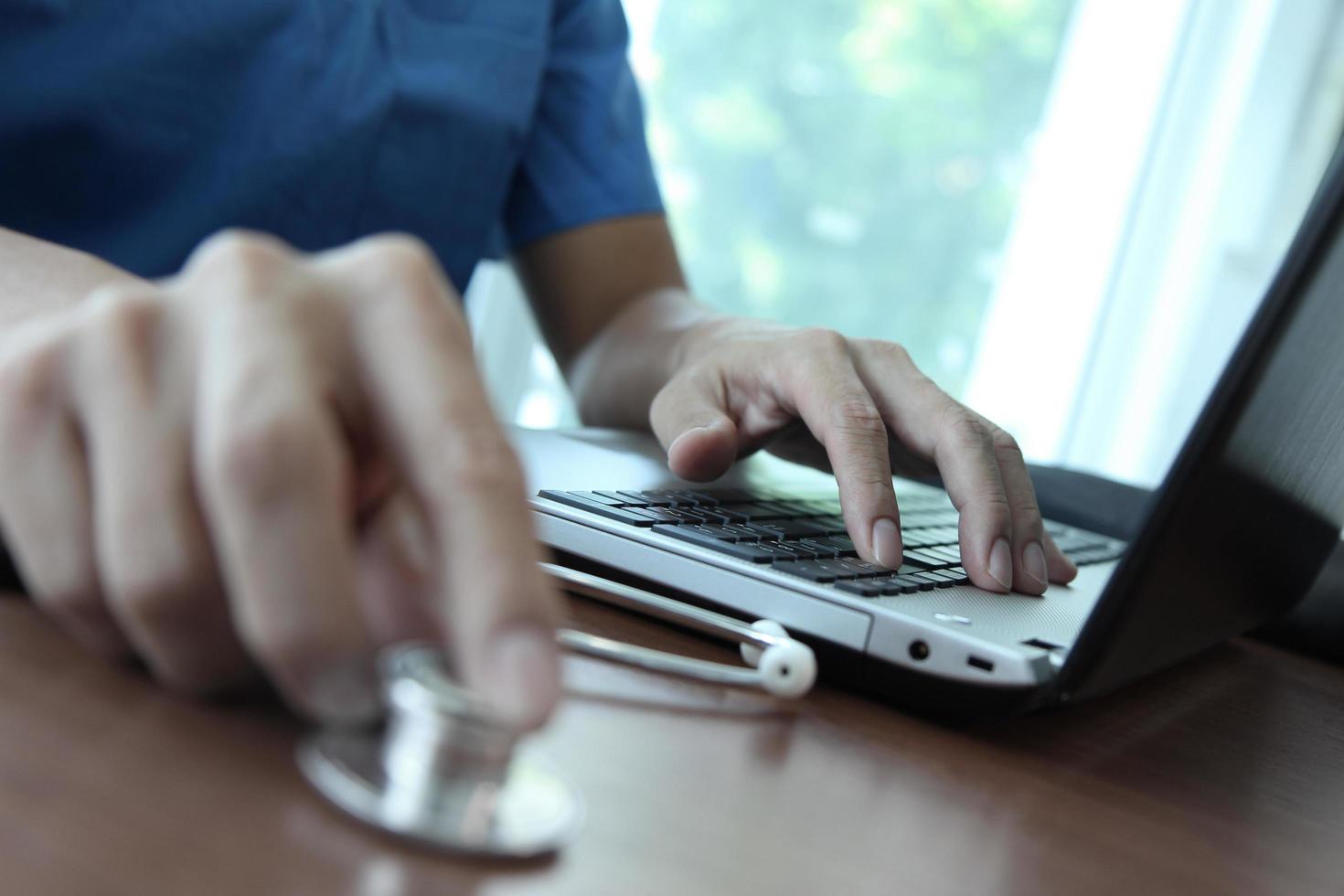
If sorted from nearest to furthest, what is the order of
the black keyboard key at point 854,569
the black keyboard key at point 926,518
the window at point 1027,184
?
the black keyboard key at point 854,569
the black keyboard key at point 926,518
the window at point 1027,184

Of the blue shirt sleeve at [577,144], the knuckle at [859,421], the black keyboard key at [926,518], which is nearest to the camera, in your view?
the knuckle at [859,421]

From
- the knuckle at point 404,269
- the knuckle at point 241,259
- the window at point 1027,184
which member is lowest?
the window at point 1027,184

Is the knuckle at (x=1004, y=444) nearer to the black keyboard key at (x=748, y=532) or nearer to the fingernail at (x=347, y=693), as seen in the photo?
the black keyboard key at (x=748, y=532)

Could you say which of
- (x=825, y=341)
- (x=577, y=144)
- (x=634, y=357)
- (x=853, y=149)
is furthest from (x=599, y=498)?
(x=853, y=149)

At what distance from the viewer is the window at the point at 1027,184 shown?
7.46 ft

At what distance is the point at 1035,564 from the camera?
1.80 ft

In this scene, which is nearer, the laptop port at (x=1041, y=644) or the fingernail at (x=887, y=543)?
the laptop port at (x=1041, y=644)

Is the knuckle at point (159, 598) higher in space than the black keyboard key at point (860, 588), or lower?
higher

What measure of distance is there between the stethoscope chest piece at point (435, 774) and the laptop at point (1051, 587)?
0.16 meters

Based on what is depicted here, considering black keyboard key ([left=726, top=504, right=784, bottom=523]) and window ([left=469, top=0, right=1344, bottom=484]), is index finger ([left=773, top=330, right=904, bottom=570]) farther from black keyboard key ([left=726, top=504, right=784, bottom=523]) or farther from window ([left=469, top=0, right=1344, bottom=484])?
window ([left=469, top=0, right=1344, bottom=484])

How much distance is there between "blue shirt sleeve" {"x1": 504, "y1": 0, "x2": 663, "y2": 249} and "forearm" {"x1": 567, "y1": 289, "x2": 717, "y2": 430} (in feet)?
0.32

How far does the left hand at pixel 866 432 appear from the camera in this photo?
54 cm

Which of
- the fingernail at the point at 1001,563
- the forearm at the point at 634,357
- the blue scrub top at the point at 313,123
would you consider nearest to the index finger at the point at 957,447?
the fingernail at the point at 1001,563

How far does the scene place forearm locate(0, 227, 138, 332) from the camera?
38 centimetres
